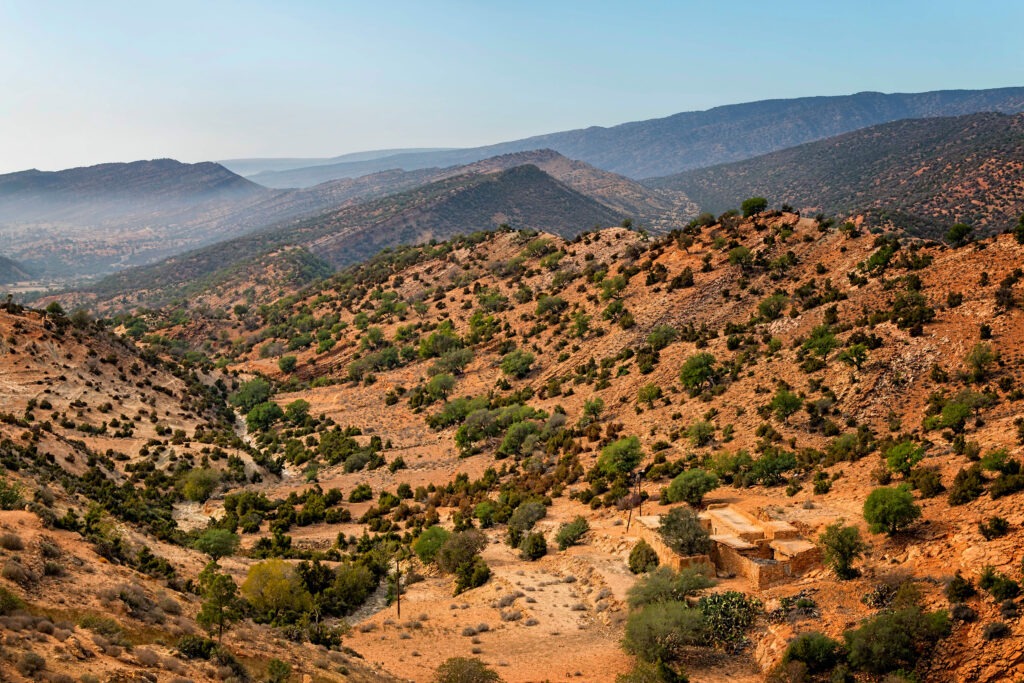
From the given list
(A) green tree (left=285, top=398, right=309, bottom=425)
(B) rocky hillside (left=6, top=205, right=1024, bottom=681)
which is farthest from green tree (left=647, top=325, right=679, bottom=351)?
(A) green tree (left=285, top=398, right=309, bottom=425)

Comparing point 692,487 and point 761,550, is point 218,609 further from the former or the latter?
point 692,487

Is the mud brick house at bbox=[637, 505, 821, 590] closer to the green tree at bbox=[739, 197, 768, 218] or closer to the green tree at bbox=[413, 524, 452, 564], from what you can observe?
the green tree at bbox=[413, 524, 452, 564]

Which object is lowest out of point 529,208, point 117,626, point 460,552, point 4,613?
point 460,552

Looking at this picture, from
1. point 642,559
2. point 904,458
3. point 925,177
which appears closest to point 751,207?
point 904,458

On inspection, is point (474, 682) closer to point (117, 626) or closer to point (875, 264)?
point (117, 626)

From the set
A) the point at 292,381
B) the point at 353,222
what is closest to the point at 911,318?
the point at 292,381

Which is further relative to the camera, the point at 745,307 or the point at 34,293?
the point at 34,293

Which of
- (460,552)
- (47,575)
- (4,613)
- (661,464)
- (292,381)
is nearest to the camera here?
(4,613)

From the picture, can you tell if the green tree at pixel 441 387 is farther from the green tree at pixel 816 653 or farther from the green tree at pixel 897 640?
the green tree at pixel 897 640
